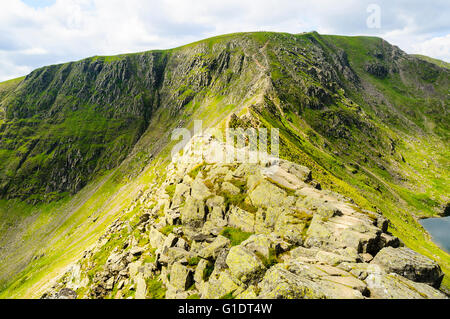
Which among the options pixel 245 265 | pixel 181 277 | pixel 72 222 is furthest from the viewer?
pixel 72 222

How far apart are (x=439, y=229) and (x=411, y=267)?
12536 cm

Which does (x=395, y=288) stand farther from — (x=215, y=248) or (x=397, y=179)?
(x=397, y=179)

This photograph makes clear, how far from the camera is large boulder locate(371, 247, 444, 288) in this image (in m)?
19.0

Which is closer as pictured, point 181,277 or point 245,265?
point 245,265

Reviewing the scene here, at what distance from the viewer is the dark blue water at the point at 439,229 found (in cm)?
9394

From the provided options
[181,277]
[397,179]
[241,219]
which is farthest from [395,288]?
[397,179]

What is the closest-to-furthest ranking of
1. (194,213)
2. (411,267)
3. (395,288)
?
(395,288) < (411,267) < (194,213)

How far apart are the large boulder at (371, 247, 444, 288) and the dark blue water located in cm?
10200

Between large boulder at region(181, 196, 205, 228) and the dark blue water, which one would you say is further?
the dark blue water

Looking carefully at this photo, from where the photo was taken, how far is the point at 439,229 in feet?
346

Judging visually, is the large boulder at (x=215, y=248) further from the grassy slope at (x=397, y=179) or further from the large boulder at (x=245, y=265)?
the grassy slope at (x=397, y=179)

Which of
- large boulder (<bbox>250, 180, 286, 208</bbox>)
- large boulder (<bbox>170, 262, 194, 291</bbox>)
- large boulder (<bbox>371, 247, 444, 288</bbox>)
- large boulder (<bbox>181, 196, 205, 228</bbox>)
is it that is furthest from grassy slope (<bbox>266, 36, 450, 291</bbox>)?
large boulder (<bbox>170, 262, 194, 291</bbox>)

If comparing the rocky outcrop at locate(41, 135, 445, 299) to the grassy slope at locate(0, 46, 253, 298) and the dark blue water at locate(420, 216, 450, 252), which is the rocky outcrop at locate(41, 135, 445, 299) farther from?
the dark blue water at locate(420, 216, 450, 252)

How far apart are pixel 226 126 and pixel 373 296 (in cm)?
8179
